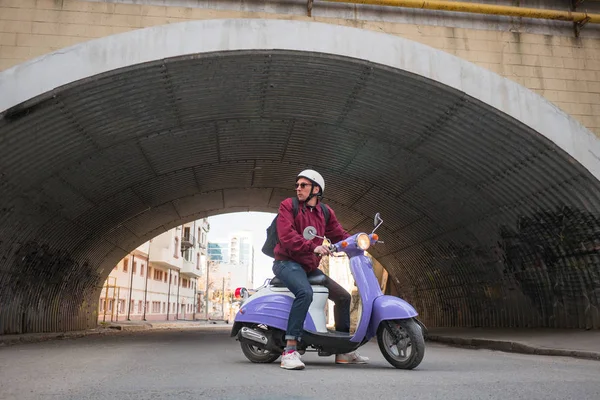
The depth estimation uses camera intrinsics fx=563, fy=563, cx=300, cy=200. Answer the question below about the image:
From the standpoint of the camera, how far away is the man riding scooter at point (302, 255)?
549 cm

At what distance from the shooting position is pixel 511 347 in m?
8.98

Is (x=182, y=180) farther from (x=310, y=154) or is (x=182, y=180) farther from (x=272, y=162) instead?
(x=310, y=154)

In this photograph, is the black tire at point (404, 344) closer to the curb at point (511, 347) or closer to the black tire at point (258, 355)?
the black tire at point (258, 355)

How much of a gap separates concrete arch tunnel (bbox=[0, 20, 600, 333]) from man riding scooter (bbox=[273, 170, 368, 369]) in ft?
10.9

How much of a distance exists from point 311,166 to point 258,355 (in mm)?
7925

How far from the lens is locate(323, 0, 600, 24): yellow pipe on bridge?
891 centimetres

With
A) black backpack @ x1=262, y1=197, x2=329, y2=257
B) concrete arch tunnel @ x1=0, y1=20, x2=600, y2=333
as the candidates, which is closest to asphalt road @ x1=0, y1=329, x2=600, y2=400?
black backpack @ x1=262, y1=197, x2=329, y2=257

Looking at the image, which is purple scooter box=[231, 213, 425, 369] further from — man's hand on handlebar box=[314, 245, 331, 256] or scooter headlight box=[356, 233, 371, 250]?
man's hand on handlebar box=[314, 245, 331, 256]

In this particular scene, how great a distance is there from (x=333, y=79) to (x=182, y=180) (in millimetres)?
6278

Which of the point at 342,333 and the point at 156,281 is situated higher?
the point at 156,281

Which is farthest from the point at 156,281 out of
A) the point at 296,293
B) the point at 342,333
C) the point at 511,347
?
the point at 296,293

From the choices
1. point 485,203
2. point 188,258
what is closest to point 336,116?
point 485,203

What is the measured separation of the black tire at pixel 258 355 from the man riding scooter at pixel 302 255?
560 mm

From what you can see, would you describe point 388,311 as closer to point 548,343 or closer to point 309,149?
point 548,343
